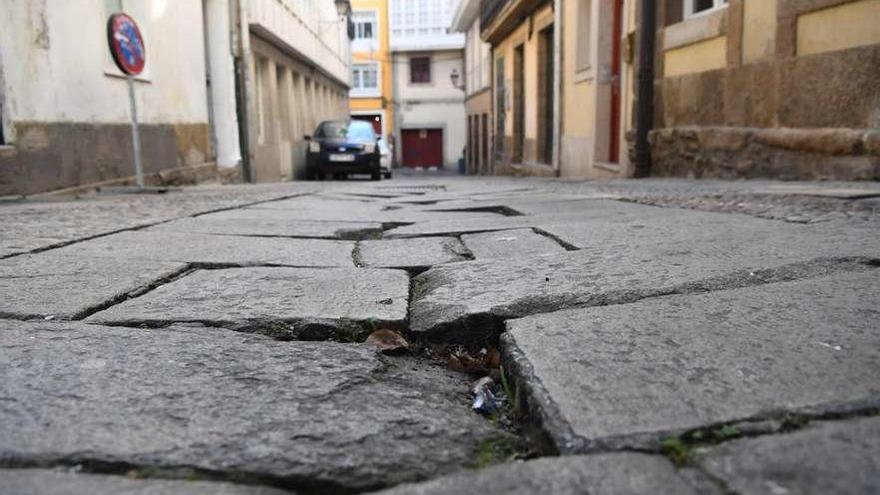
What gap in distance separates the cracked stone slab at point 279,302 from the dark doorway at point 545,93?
1218 cm

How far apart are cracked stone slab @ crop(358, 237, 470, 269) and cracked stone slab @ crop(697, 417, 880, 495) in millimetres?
1465

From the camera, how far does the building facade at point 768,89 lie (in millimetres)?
4691

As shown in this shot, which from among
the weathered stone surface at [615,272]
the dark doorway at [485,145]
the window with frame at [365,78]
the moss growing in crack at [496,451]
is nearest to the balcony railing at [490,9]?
the dark doorway at [485,145]

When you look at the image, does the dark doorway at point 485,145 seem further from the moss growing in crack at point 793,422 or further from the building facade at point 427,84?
the moss growing in crack at point 793,422

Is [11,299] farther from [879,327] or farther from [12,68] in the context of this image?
[12,68]

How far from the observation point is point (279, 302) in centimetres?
175

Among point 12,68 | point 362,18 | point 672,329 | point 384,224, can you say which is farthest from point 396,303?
point 362,18

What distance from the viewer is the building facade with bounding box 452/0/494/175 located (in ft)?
73.3

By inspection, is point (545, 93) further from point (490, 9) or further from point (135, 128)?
point (135, 128)

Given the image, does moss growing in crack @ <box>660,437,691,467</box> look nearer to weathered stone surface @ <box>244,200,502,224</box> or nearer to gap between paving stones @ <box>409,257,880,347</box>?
gap between paving stones @ <box>409,257,880,347</box>

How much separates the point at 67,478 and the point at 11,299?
3.72ft

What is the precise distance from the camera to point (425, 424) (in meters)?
1.08

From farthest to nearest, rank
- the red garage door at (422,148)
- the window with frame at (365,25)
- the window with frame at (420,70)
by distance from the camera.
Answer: the red garage door at (422,148), the window with frame at (420,70), the window with frame at (365,25)

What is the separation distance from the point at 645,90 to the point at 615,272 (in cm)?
626
